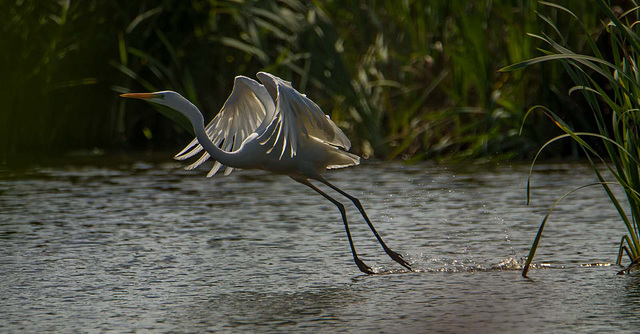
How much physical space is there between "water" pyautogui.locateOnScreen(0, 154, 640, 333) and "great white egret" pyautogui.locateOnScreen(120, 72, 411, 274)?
1.64 feet

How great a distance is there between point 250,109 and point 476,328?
114 inches

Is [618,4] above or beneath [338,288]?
above

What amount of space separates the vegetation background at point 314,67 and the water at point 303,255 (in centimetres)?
65

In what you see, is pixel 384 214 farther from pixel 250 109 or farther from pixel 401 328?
pixel 401 328

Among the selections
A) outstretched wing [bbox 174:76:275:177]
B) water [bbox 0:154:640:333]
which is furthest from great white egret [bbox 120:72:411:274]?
water [bbox 0:154:640:333]

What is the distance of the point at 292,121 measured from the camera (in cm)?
595

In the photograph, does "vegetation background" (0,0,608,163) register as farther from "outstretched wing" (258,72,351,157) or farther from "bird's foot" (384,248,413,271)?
"bird's foot" (384,248,413,271)

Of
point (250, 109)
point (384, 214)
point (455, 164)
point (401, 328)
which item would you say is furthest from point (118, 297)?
point (455, 164)

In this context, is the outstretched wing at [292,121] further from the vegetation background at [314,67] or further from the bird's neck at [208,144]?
the vegetation background at [314,67]

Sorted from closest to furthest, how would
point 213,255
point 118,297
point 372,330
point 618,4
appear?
point 372,330 < point 118,297 < point 213,255 < point 618,4

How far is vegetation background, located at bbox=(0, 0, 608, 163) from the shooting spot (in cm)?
1055

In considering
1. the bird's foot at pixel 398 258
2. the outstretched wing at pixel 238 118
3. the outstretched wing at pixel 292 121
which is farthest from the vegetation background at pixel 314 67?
the bird's foot at pixel 398 258

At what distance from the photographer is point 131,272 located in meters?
5.85

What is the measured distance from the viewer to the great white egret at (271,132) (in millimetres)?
5961
